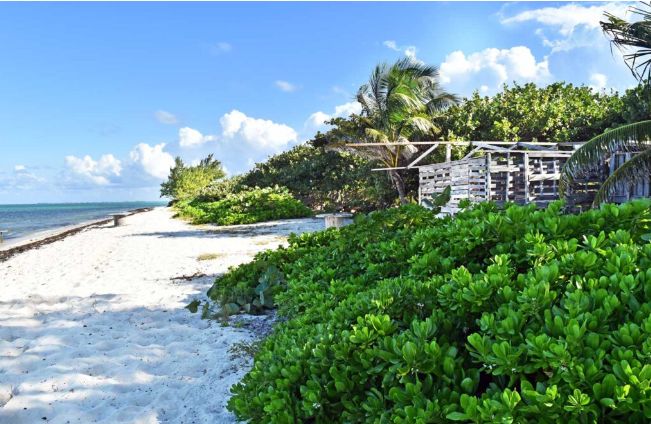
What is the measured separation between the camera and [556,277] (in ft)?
6.02

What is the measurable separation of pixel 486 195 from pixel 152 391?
12620 millimetres

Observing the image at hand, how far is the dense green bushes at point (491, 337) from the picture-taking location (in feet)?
4.40

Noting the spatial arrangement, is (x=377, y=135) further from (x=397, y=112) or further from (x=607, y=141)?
(x=607, y=141)

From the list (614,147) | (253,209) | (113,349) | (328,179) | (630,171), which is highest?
(328,179)

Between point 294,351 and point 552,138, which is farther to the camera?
point 552,138

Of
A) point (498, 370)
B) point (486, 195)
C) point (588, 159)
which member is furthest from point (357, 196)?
point (498, 370)

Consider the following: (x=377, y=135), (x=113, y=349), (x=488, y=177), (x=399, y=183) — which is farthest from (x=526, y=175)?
(x=113, y=349)

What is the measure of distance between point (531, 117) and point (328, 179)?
13149mm

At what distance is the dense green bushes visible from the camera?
4.40 feet

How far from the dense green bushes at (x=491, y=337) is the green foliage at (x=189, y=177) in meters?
50.0

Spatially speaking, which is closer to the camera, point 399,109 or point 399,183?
point 399,109

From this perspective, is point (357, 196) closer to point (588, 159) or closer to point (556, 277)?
point (588, 159)

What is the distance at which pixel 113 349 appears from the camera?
469cm

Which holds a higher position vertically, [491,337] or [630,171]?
[630,171]
